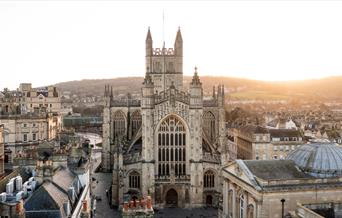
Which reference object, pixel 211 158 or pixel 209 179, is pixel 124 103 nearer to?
pixel 211 158

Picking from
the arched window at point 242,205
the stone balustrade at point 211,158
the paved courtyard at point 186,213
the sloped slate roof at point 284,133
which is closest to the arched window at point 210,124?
the stone balustrade at point 211,158

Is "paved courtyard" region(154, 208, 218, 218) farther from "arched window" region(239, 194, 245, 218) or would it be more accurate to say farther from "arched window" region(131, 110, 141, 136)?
"arched window" region(131, 110, 141, 136)

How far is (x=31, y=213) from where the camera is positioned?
2700cm

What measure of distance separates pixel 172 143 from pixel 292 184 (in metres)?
23.4

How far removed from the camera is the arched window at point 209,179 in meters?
57.1

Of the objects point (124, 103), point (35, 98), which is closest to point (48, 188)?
point (124, 103)

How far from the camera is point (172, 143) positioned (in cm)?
5694

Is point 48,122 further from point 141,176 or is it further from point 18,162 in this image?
point 18,162

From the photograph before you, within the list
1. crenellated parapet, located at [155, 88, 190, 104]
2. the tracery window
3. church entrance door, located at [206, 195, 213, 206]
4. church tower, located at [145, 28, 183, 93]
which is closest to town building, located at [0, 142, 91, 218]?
crenellated parapet, located at [155, 88, 190, 104]

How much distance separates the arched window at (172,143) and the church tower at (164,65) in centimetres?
2040

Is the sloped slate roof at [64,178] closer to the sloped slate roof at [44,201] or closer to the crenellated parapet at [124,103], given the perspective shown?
the sloped slate roof at [44,201]

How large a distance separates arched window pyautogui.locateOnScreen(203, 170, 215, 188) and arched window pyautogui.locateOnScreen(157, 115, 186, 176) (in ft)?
10.3

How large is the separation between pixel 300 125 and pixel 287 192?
68636mm

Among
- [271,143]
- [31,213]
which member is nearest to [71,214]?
[31,213]
